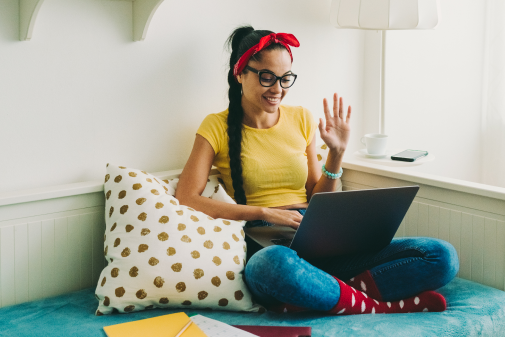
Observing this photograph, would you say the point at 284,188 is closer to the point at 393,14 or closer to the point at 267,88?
the point at 267,88

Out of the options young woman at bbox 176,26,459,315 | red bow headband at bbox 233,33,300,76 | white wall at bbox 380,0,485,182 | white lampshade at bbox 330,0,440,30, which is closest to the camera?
young woman at bbox 176,26,459,315

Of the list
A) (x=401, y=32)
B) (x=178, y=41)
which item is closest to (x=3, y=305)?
(x=178, y=41)

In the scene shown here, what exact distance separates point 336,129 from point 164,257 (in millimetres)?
655

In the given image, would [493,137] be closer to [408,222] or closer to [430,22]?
[430,22]

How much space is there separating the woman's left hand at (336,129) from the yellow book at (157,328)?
0.67 metres

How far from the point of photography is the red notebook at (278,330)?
1.05m

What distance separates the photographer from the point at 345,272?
1312 millimetres

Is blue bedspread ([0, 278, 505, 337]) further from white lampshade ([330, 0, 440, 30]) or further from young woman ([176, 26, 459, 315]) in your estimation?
white lampshade ([330, 0, 440, 30])

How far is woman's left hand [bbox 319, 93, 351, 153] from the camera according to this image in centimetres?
149

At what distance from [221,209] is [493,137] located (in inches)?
59.3

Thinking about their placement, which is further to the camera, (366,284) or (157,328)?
(366,284)

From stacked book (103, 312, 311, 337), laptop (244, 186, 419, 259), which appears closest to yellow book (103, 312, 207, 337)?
stacked book (103, 312, 311, 337)

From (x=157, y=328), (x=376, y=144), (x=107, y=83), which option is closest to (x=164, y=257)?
(x=157, y=328)

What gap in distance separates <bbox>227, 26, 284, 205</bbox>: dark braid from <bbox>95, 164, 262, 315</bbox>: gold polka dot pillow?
0.65ft
